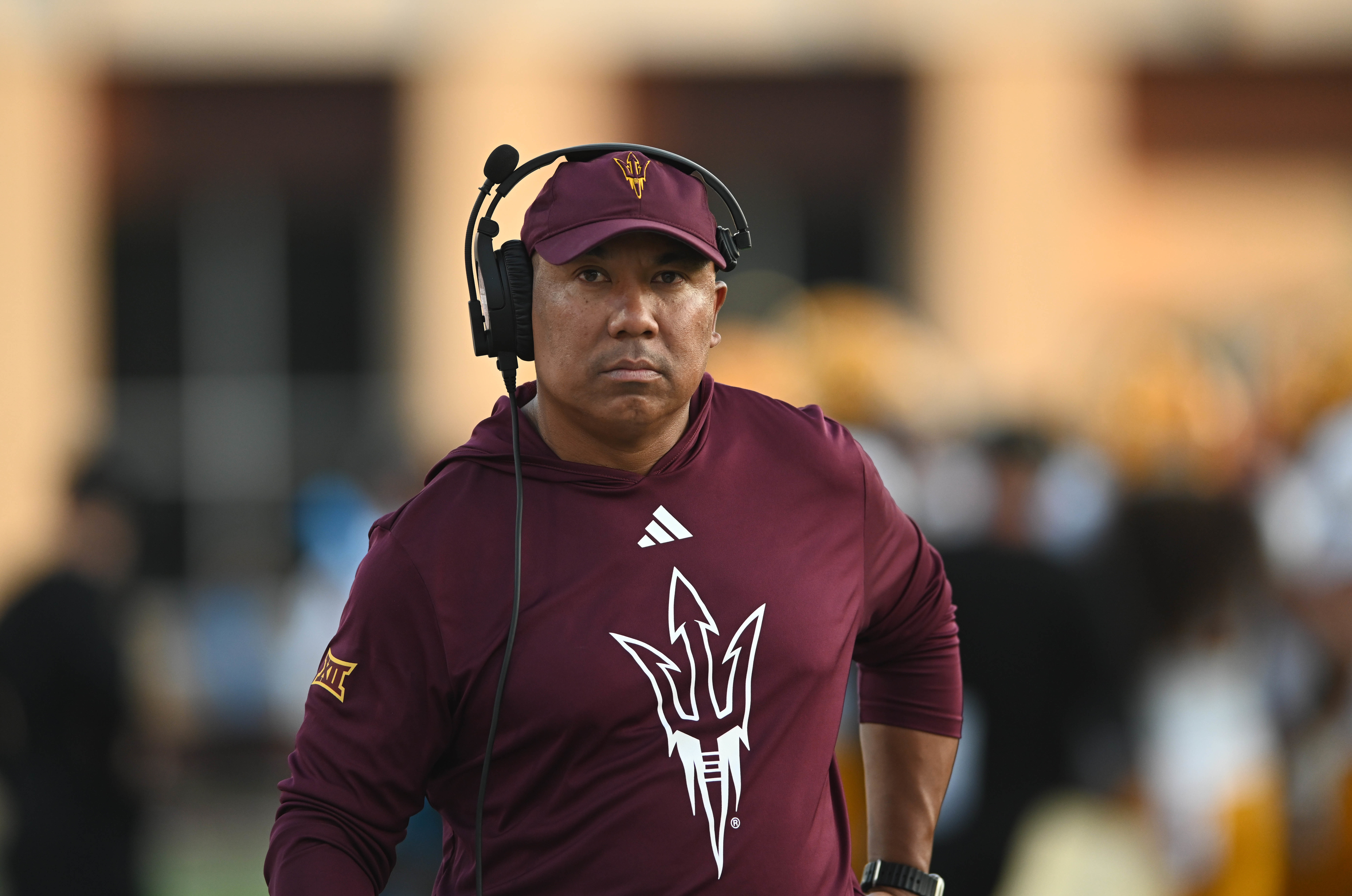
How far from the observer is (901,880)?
2.62 metres

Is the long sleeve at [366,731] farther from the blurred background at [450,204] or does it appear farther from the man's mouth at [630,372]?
the blurred background at [450,204]

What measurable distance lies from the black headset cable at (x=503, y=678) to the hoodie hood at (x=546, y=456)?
0.05 feet

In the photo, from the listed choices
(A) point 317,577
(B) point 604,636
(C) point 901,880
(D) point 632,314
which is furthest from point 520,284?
(A) point 317,577

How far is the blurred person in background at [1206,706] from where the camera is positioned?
4.76 meters

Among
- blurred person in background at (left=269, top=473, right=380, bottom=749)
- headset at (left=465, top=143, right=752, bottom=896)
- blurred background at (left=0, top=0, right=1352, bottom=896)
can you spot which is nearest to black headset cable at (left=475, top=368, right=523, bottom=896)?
headset at (left=465, top=143, right=752, bottom=896)

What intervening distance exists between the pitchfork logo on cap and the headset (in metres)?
0.02

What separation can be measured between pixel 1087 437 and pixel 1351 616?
3.20m

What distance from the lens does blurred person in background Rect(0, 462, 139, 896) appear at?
6133 mm

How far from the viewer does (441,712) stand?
216cm

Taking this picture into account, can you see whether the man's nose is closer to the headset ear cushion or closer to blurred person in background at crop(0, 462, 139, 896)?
the headset ear cushion

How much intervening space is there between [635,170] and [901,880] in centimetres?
119

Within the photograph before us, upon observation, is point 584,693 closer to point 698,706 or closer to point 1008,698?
point 698,706

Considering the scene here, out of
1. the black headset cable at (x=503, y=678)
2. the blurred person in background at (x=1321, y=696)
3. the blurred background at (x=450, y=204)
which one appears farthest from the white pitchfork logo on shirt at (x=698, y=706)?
the blurred background at (x=450, y=204)

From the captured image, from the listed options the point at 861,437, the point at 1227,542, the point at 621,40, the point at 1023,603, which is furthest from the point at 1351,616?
the point at 621,40
